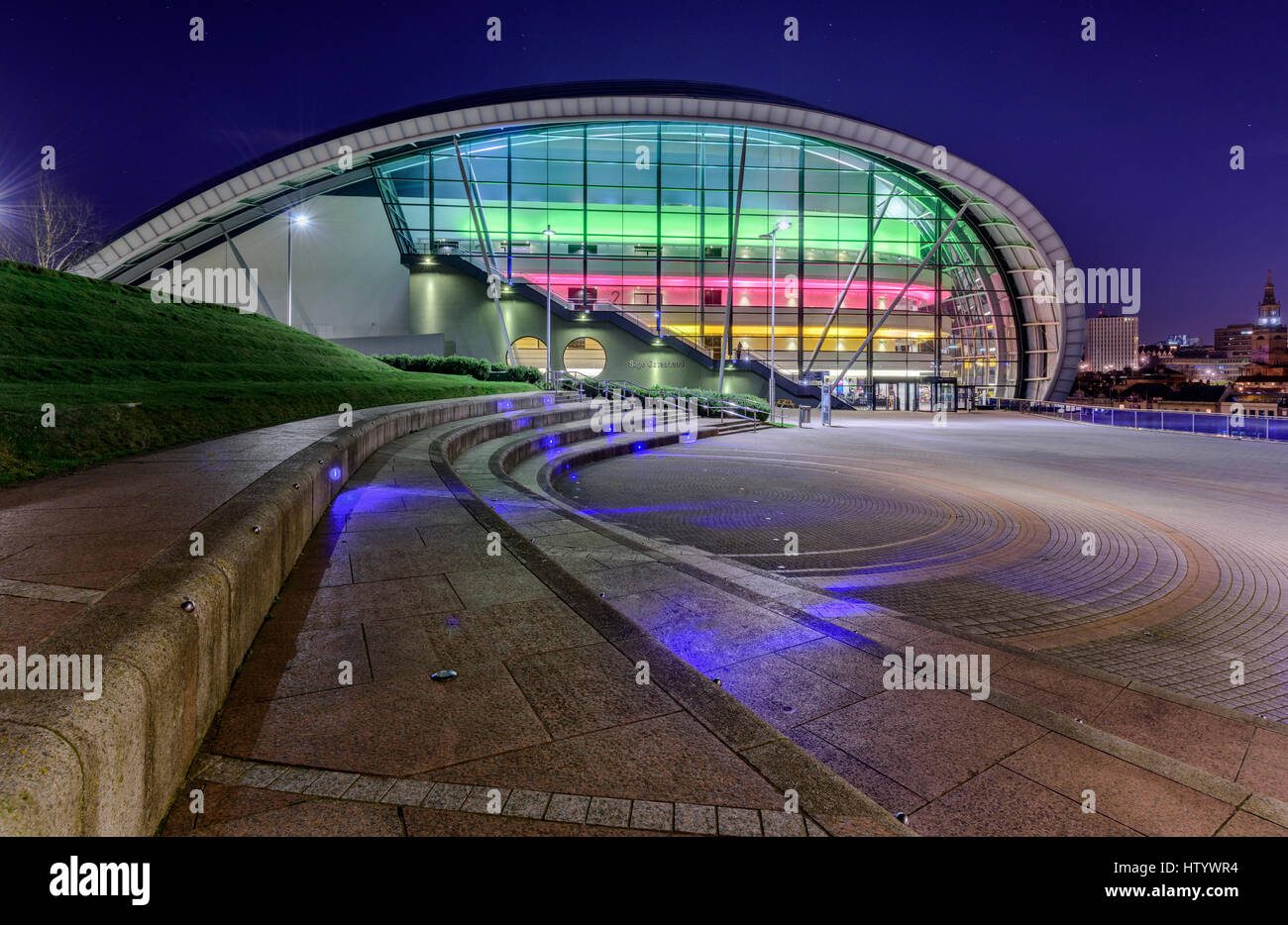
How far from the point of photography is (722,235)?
4853 centimetres

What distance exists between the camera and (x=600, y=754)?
8.93 ft

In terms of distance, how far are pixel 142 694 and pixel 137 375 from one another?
1307 cm

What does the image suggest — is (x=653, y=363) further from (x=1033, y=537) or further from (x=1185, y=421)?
(x=1033, y=537)

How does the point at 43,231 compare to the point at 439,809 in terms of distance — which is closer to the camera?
the point at 439,809

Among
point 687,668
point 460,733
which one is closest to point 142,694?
point 460,733

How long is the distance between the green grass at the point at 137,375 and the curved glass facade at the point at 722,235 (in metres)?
26.1

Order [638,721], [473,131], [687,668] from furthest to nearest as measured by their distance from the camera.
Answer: [473,131] < [687,668] < [638,721]

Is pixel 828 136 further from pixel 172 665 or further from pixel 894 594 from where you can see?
pixel 172 665

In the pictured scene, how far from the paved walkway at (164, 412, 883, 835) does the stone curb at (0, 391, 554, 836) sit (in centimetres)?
18

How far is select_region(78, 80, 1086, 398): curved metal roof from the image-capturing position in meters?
39.4

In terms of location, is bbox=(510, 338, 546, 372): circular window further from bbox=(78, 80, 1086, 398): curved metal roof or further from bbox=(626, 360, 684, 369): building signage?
bbox=(78, 80, 1086, 398): curved metal roof

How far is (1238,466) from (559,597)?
18608 millimetres
